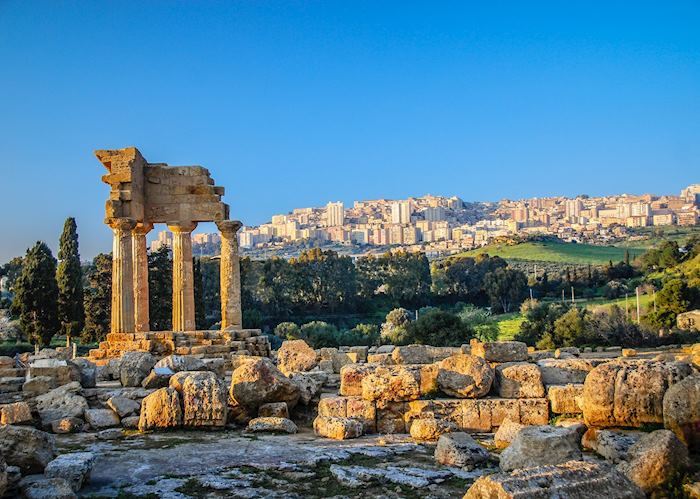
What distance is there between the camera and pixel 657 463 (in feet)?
26.9

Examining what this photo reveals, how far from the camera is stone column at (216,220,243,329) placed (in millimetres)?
25000

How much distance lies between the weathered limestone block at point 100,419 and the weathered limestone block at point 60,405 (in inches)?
9.7

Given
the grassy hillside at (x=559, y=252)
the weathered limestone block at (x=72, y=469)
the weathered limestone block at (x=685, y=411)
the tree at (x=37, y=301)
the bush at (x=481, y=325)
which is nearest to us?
the weathered limestone block at (x=72, y=469)

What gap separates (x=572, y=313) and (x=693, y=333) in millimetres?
7043

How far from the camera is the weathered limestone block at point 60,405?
1366 centimetres

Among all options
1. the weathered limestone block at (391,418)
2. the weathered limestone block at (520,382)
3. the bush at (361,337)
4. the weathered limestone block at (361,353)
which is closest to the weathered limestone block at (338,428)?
the weathered limestone block at (391,418)

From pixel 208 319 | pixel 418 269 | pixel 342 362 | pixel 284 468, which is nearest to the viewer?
pixel 284 468

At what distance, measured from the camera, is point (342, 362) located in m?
20.4

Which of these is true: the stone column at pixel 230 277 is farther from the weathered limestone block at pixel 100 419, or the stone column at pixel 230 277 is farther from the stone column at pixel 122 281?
the weathered limestone block at pixel 100 419

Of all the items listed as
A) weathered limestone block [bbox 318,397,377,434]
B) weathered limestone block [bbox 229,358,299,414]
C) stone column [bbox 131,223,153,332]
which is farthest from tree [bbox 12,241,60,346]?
weathered limestone block [bbox 318,397,377,434]

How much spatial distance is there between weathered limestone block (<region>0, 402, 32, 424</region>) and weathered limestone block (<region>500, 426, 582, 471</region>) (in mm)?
8290

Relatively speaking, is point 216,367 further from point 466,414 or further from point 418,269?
point 418,269

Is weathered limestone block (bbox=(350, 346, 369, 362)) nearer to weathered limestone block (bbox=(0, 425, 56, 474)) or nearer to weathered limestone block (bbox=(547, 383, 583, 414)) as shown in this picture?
weathered limestone block (bbox=(547, 383, 583, 414))

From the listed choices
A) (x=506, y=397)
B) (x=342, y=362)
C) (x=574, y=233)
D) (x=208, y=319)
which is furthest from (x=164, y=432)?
(x=574, y=233)
